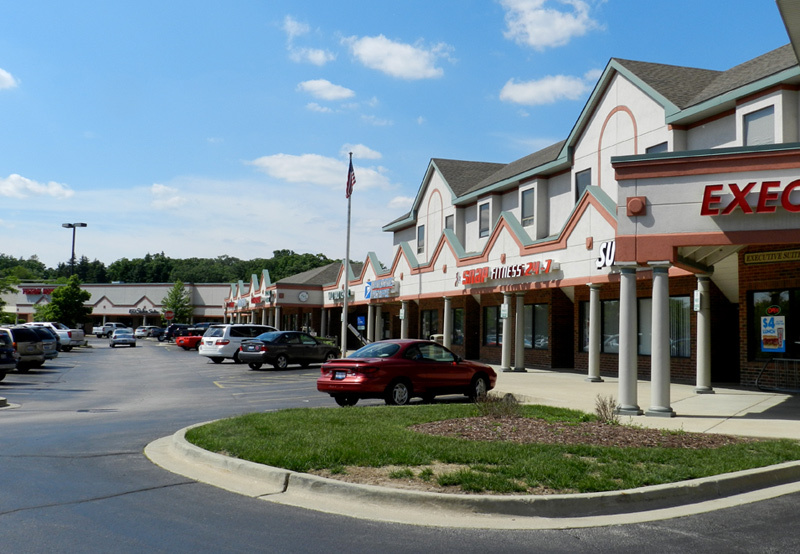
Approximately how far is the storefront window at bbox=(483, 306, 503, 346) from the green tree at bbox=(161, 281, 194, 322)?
70.7 meters

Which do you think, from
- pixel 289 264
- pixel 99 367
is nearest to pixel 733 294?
pixel 99 367

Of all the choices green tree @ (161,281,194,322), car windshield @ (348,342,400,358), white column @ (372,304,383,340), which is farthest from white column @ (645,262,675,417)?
green tree @ (161,281,194,322)

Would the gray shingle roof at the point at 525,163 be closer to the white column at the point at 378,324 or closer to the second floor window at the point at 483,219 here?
the second floor window at the point at 483,219

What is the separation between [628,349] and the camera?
13.8m

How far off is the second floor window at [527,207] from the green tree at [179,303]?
7451 centimetres

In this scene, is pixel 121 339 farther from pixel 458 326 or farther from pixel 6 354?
pixel 6 354

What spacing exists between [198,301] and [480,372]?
294 feet

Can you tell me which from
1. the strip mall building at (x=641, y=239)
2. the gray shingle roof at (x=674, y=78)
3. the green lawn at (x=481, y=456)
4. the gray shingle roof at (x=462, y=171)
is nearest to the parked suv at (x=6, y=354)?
the green lawn at (x=481, y=456)

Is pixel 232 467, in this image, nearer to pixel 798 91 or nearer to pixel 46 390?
pixel 46 390

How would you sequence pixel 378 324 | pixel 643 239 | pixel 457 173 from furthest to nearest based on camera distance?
1. pixel 378 324
2. pixel 457 173
3. pixel 643 239

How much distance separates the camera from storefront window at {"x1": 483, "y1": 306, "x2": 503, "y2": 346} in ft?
105

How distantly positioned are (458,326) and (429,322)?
408 cm

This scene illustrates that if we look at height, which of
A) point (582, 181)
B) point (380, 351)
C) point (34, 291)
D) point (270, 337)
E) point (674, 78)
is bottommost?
point (270, 337)

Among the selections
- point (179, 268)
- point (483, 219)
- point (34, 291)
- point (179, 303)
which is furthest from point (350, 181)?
point (179, 268)
